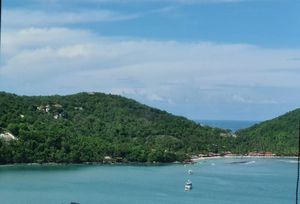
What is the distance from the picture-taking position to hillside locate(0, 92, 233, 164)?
3719cm

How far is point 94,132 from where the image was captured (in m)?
46.6

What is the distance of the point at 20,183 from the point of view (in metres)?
27.5

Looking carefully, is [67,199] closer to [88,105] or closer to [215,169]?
[215,169]

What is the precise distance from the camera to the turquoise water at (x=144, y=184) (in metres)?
23.9

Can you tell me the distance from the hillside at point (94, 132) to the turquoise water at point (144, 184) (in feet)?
6.36

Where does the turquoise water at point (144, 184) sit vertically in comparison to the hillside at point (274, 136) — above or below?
below

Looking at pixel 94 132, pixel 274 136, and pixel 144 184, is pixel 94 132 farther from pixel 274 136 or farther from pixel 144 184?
pixel 144 184

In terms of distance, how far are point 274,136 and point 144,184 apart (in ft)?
94.5

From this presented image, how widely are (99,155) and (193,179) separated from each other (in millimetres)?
8814

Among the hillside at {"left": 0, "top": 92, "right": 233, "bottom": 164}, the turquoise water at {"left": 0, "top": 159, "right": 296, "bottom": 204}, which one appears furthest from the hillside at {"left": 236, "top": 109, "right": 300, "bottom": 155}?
the turquoise water at {"left": 0, "top": 159, "right": 296, "bottom": 204}

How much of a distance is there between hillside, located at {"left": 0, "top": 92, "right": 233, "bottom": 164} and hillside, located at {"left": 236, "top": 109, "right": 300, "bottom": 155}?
2.07m

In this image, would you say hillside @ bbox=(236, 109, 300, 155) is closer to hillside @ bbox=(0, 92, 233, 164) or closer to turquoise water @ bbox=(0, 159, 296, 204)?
hillside @ bbox=(0, 92, 233, 164)

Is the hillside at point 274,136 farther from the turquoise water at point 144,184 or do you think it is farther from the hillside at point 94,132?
the turquoise water at point 144,184

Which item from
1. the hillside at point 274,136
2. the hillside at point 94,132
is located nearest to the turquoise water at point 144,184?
the hillside at point 94,132
